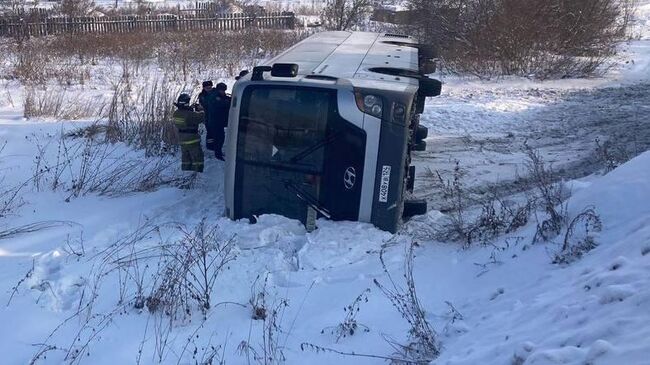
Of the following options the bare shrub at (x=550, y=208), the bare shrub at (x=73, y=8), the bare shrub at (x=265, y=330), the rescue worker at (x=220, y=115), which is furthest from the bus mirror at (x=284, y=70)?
the bare shrub at (x=73, y=8)

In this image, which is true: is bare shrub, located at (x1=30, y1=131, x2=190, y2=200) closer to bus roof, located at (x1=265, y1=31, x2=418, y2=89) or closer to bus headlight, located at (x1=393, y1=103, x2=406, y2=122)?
bus roof, located at (x1=265, y1=31, x2=418, y2=89)

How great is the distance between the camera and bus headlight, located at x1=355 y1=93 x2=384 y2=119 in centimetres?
661

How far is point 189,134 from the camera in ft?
29.2

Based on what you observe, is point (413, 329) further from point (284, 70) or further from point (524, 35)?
point (524, 35)

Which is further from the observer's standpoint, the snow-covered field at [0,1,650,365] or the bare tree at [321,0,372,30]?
the bare tree at [321,0,372,30]

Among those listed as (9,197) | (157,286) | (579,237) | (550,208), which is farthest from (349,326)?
(9,197)

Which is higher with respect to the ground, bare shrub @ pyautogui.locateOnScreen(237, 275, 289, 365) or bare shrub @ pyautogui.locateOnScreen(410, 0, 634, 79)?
bare shrub @ pyautogui.locateOnScreen(410, 0, 634, 79)

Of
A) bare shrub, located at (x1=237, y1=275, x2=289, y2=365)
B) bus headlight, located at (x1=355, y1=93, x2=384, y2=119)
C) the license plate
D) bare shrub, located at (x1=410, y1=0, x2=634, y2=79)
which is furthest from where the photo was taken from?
bare shrub, located at (x1=410, y1=0, x2=634, y2=79)

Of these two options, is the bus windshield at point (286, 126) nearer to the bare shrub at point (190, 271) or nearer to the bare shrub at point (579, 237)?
the bare shrub at point (190, 271)

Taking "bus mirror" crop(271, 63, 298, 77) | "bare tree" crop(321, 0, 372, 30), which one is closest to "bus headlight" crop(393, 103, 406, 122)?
"bus mirror" crop(271, 63, 298, 77)

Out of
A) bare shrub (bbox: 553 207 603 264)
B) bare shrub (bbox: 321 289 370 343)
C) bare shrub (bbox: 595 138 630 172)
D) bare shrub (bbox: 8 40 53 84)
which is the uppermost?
bare shrub (bbox: 553 207 603 264)

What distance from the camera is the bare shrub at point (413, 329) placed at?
4.86 m

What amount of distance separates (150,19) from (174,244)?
27.8 m

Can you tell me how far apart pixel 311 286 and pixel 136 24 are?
2826 centimetres
